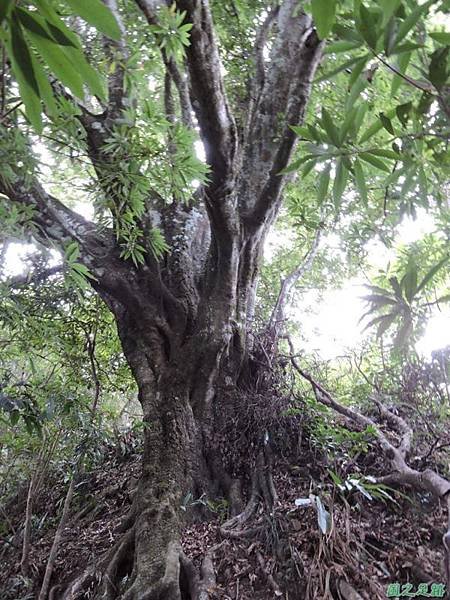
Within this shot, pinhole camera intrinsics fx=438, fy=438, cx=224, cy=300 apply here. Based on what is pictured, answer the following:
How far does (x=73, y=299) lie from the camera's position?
12.1 ft

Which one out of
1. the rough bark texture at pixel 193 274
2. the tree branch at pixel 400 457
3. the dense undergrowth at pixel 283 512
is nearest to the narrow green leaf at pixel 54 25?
the rough bark texture at pixel 193 274

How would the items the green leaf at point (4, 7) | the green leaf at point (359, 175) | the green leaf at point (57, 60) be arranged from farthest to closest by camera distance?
the green leaf at point (359, 175)
the green leaf at point (57, 60)
the green leaf at point (4, 7)

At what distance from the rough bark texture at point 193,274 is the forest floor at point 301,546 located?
158 mm

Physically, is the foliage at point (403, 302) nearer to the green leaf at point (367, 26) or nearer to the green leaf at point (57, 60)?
the green leaf at point (367, 26)

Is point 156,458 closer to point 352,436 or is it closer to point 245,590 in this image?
point 245,590

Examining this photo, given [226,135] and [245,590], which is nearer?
[245,590]

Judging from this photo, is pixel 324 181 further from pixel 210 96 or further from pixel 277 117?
pixel 277 117

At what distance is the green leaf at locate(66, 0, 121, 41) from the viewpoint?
78cm

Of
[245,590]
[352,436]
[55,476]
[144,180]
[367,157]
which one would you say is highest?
[144,180]

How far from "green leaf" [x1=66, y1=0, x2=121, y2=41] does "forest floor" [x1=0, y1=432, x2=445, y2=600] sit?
6.91ft

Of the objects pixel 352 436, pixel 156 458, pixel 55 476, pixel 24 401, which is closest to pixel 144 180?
pixel 24 401

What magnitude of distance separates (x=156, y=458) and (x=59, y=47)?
252 cm

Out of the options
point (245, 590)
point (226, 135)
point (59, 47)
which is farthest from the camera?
point (226, 135)

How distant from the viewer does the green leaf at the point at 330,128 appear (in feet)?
4.24
